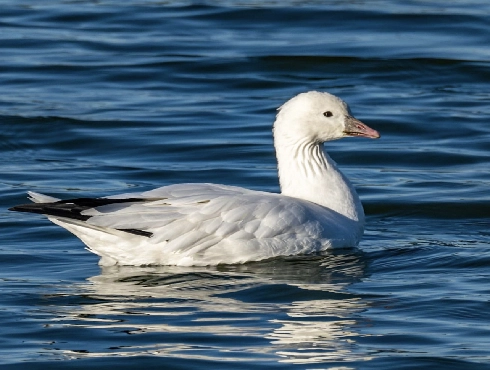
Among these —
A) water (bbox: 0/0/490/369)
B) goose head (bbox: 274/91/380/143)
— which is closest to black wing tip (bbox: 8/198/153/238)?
water (bbox: 0/0/490/369)

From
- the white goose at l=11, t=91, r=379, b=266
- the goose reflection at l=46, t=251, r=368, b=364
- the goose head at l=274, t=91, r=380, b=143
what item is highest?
the goose head at l=274, t=91, r=380, b=143

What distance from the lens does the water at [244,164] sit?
7.19m

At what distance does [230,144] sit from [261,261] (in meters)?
4.46

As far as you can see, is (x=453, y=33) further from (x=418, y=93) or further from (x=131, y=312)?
(x=131, y=312)

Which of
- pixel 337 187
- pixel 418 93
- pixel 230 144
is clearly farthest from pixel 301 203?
pixel 418 93

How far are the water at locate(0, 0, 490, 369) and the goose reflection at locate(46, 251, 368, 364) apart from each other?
0.06 feet

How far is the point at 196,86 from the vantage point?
1609cm

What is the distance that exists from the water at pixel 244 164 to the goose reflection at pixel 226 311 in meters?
0.02

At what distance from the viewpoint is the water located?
7.19m

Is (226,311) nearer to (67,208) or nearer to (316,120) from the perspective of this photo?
(67,208)

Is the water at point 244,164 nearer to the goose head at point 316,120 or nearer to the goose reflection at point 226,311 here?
the goose reflection at point 226,311

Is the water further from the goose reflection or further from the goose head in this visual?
the goose head

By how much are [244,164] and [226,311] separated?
504 centimetres

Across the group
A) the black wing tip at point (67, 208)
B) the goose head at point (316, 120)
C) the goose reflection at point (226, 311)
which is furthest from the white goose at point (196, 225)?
the goose head at point (316, 120)
